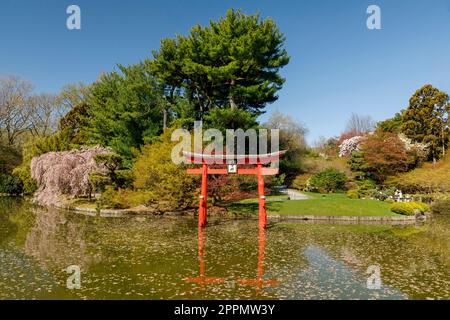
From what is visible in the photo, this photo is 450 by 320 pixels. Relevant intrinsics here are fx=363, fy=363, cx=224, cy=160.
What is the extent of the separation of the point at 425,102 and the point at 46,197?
39353 millimetres

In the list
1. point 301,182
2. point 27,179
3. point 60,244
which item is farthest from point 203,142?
point 27,179

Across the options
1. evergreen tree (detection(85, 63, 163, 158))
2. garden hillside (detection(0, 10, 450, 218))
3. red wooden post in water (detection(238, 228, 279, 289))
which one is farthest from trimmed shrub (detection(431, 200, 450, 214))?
evergreen tree (detection(85, 63, 163, 158))

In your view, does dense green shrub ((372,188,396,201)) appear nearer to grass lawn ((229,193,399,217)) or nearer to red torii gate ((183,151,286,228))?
grass lawn ((229,193,399,217))

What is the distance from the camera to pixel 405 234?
60.3 feet

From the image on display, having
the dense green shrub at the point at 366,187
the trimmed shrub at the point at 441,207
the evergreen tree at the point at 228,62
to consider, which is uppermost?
the evergreen tree at the point at 228,62

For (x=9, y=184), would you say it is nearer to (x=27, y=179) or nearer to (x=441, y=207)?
(x=27, y=179)

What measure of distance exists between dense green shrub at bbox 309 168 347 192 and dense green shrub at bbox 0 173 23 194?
3359 cm

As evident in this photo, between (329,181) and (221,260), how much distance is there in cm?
2659

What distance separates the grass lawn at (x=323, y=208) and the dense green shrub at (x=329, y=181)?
1029 cm

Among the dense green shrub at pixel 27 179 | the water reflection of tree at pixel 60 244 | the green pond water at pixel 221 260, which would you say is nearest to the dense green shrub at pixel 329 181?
the green pond water at pixel 221 260

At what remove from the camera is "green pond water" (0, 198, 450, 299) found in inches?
362

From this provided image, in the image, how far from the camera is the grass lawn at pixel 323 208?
23.8 m

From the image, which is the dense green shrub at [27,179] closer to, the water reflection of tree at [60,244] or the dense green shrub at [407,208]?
the water reflection of tree at [60,244]
